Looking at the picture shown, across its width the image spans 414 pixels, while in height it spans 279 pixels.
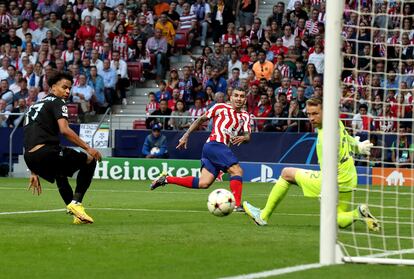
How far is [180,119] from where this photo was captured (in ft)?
94.4

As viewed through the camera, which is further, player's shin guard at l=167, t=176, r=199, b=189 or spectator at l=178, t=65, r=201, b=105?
spectator at l=178, t=65, r=201, b=105

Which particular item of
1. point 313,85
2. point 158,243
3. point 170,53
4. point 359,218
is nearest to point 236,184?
point 359,218

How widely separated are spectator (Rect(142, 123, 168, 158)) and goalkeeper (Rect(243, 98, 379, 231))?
46.8ft

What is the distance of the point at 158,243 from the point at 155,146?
666 inches

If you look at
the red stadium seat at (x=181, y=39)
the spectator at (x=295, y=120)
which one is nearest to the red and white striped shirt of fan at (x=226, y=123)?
Answer: the spectator at (x=295, y=120)

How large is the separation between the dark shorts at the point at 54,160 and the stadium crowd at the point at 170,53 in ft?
44.7

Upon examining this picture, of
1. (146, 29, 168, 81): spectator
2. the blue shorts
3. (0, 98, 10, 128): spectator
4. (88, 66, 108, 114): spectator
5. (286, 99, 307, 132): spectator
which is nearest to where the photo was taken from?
the blue shorts

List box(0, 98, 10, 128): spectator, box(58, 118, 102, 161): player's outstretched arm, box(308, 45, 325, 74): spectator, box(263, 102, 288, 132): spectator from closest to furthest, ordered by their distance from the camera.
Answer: box(58, 118, 102, 161): player's outstretched arm → box(263, 102, 288, 132): spectator → box(308, 45, 325, 74): spectator → box(0, 98, 10, 128): spectator

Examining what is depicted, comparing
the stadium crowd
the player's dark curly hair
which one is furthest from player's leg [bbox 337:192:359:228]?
the stadium crowd

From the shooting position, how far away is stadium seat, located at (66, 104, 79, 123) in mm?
29922

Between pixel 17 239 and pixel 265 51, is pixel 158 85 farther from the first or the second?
pixel 17 239

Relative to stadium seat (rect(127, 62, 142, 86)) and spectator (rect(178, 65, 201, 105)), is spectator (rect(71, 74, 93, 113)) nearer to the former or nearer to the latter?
stadium seat (rect(127, 62, 142, 86))

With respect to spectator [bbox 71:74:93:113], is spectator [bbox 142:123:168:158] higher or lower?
lower

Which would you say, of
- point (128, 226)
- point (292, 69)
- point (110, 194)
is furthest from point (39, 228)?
point (292, 69)
